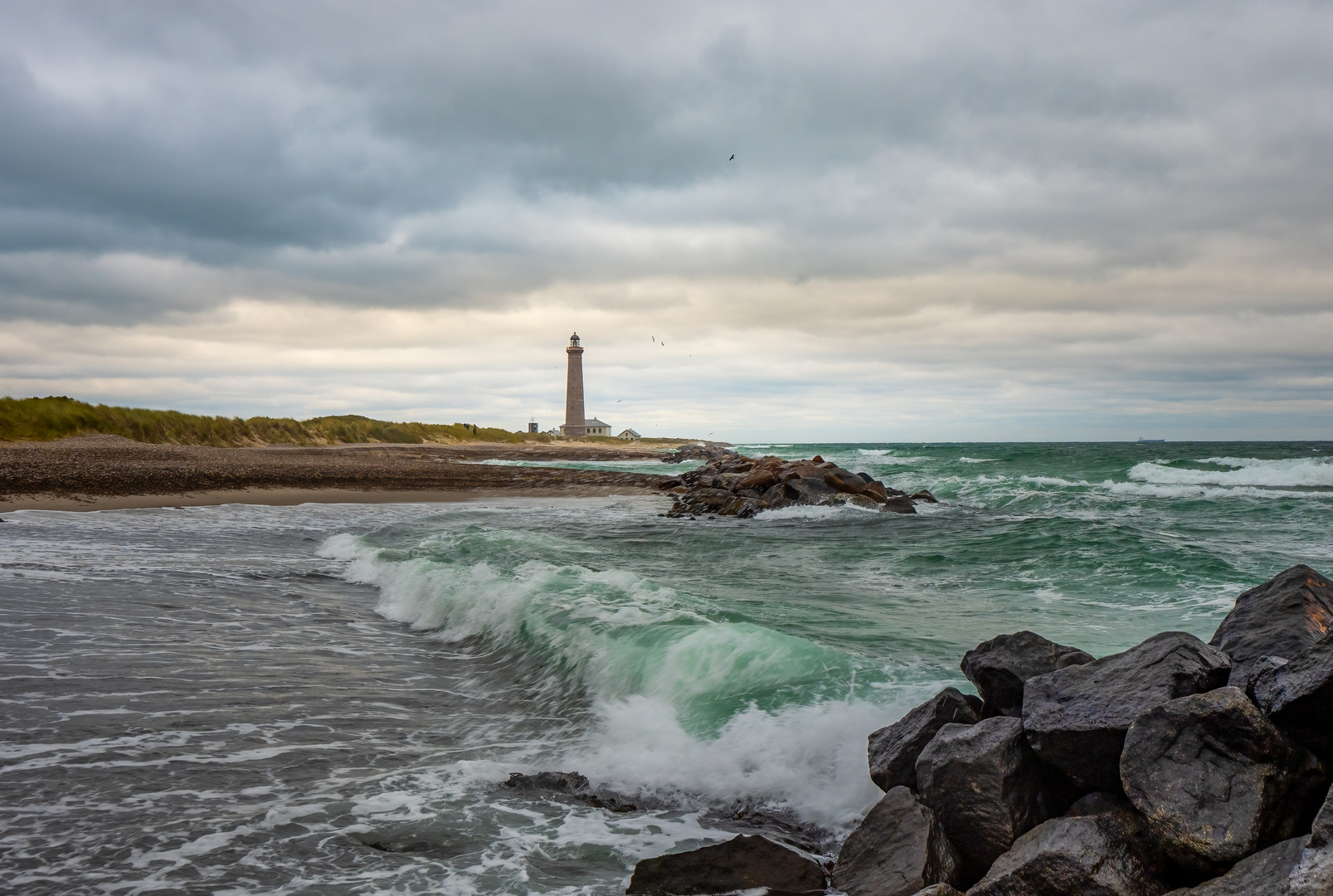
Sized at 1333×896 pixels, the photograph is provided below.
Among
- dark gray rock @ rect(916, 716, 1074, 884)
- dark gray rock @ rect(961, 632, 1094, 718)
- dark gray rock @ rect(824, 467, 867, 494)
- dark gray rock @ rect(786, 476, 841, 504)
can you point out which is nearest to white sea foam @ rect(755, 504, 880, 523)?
dark gray rock @ rect(786, 476, 841, 504)

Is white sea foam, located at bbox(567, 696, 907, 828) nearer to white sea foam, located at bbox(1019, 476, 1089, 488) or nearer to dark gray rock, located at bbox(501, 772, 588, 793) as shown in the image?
dark gray rock, located at bbox(501, 772, 588, 793)

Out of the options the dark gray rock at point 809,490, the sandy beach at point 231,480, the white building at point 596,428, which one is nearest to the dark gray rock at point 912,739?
the dark gray rock at point 809,490

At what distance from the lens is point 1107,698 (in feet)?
10.8

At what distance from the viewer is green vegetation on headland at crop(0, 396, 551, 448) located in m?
40.8

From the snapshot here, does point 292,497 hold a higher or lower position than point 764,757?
higher

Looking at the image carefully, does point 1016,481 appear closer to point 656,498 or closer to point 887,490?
point 887,490

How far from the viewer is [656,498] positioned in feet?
85.6

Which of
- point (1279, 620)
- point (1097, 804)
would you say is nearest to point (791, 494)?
point (1279, 620)

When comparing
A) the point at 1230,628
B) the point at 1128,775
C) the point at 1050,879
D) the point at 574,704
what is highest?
the point at 1230,628

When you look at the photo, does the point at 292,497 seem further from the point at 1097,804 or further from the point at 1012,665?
the point at 1097,804

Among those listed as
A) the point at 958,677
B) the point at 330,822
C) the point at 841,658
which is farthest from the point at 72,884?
the point at 958,677

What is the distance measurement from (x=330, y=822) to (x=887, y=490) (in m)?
21.3

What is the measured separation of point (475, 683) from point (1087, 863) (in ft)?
16.2

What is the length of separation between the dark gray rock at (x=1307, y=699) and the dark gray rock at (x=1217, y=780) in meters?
0.07
